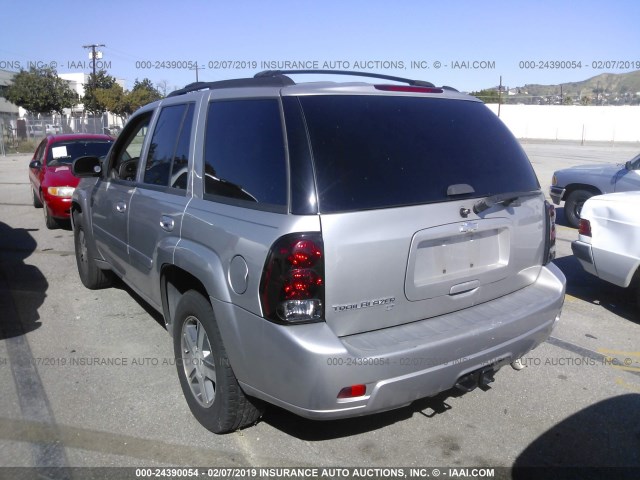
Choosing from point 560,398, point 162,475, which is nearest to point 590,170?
point 560,398

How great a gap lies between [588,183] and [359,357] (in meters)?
8.07

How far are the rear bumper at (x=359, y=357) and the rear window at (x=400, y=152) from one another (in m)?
0.63

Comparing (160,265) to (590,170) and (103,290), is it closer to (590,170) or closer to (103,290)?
(103,290)

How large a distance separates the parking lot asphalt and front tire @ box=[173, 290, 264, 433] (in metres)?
0.15

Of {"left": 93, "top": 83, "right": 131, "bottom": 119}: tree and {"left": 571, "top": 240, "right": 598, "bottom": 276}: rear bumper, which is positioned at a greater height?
{"left": 93, "top": 83, "right": 131, "bottom": 119}: tree

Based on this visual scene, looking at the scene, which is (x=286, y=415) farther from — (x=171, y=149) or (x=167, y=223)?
(x=171, y=149)

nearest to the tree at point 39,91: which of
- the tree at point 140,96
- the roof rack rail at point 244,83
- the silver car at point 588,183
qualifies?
the tree at point 140,96

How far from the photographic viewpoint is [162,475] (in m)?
3.01

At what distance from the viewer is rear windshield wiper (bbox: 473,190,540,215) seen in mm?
3051

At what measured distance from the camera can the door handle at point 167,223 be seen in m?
3.50

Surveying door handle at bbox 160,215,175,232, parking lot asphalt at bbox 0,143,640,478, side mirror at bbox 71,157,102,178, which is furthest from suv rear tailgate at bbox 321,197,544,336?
side mirror at bbox 71,157,102,178

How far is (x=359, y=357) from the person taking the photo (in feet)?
8.45

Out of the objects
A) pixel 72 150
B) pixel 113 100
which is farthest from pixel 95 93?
pixel 72 150

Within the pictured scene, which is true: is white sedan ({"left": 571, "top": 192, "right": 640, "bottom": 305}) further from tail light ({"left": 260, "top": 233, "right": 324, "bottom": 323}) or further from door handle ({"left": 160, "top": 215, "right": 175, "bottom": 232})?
door handle ({"left": 160, "top": 215, "right": 175, "bottom": 232})
